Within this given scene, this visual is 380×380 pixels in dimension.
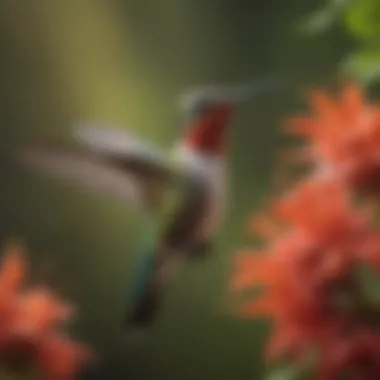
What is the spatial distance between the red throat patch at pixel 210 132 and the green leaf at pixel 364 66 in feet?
0.56

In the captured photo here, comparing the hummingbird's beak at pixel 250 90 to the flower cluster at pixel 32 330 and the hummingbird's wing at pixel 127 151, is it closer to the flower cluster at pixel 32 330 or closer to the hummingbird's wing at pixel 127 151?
the hummingbird's wing at pixel 127 151

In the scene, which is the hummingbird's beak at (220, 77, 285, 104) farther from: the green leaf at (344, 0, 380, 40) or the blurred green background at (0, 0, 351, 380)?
the green leaf at (344, 0, 380, 40)

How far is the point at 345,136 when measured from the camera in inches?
41.8

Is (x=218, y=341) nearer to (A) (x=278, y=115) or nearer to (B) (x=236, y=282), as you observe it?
(B) (x=236, y=282)

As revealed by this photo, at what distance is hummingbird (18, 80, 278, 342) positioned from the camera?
1.09 metres

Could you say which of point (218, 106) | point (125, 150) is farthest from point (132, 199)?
point (218, 106)

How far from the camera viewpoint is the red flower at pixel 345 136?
3.41ft

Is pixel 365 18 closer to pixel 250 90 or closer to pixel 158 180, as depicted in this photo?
pixel 250 90

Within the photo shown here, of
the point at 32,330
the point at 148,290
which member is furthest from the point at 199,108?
the point at 32,330

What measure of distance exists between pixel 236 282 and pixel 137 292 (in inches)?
5.0

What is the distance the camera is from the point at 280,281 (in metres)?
1.04

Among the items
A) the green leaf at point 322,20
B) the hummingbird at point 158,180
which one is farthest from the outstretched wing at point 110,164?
the green leaf at point 322,20

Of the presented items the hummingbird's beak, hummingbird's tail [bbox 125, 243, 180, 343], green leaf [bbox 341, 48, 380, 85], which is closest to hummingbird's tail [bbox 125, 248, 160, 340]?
hummingbird's tail [bbox 125, 243, 180, 343]

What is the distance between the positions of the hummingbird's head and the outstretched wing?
2.1 inches
